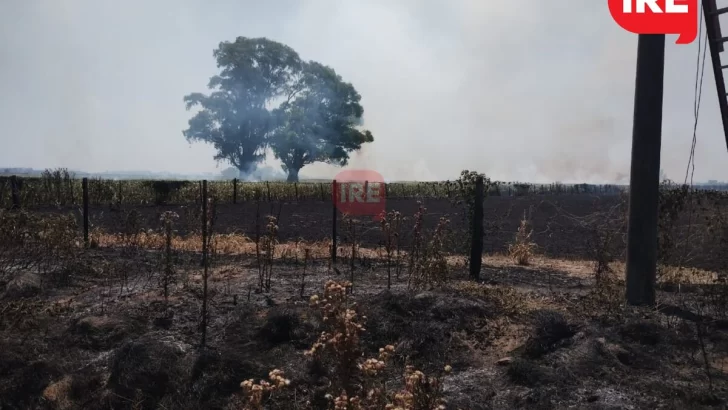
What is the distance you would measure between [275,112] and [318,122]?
174 inches

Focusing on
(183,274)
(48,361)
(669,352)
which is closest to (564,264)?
(669,352)

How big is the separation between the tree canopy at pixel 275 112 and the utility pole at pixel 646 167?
42525mm

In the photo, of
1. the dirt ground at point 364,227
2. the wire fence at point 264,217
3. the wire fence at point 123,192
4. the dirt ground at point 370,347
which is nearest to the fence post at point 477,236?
the wire fence at point 264,217

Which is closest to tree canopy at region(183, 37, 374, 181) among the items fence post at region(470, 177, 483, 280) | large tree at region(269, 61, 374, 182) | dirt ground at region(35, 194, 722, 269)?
large tree at region(269, 61, 374, 182)

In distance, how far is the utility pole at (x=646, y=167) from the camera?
5844 millimetres

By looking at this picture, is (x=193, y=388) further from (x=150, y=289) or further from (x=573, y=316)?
(x=573, y=316)

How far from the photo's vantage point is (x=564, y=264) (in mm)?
10125

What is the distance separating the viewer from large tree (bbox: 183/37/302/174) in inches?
1891

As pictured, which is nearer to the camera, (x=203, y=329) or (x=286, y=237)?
(x=203, y=329)

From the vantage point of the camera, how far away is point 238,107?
1917 inches

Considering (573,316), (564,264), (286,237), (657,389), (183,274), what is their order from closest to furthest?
1. (657,389)
2. (573,316)
3. (183,274)
4. (564,264)
5. (286,237)

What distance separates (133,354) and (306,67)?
50.7 metres

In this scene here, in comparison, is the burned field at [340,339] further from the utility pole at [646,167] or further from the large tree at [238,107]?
the large tree at [238,107]

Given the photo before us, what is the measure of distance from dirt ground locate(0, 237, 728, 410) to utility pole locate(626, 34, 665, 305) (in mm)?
345
